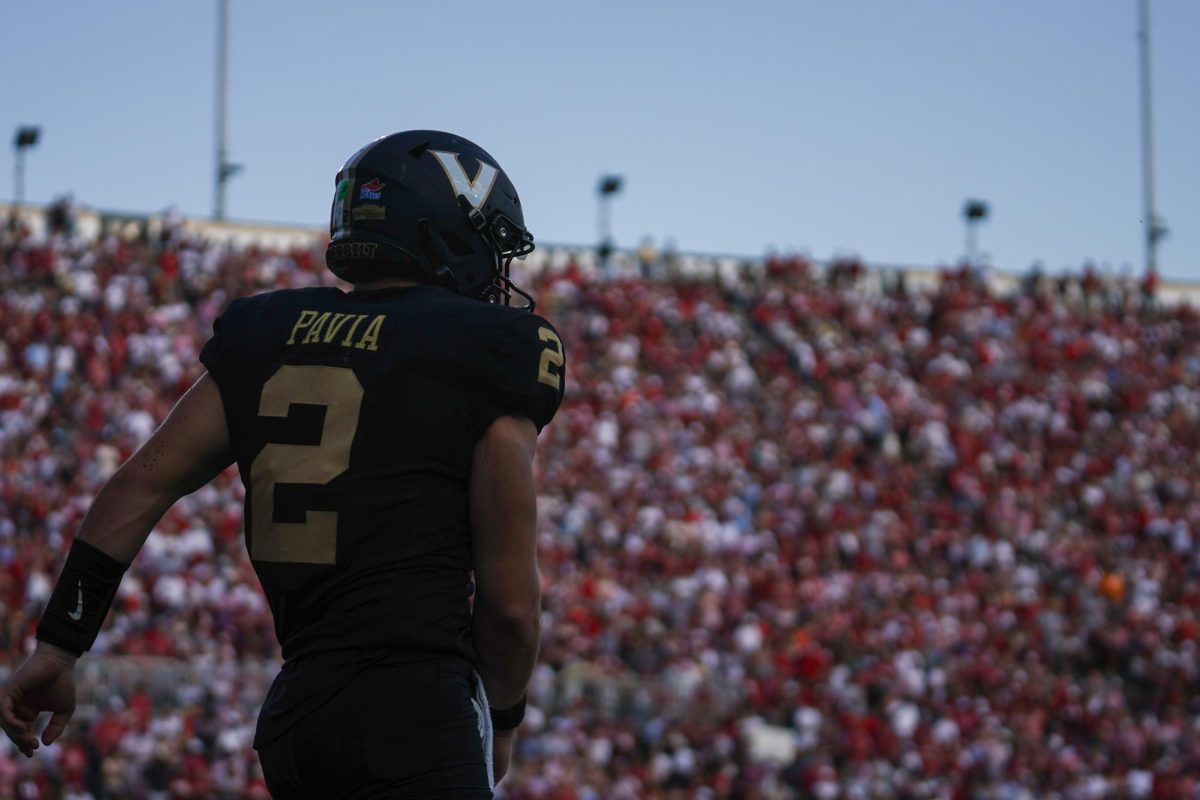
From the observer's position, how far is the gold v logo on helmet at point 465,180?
2809mm

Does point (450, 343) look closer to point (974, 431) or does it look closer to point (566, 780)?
point (566, 780)

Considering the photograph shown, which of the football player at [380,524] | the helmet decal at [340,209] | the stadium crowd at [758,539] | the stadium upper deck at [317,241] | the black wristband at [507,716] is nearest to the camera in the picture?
the football player at [380,524]

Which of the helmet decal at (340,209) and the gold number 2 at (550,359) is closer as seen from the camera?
the gold number 2 at (550,359)

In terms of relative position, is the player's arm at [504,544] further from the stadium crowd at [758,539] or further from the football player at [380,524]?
the stadium crowd at [758,539]

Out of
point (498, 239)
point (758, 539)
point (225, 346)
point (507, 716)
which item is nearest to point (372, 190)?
point (498, 239)

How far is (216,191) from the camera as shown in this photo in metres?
26.5

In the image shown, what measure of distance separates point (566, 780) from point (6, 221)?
11.3m

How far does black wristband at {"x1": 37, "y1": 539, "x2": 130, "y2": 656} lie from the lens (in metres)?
2.76

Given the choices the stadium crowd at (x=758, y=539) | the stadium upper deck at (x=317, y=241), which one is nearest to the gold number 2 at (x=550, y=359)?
the stadium crowd at (x=758, y=539)

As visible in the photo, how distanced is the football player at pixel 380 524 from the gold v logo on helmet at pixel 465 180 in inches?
6.9

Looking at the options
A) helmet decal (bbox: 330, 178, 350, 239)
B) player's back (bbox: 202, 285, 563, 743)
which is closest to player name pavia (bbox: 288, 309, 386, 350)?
player's back (bbox: 202, 285, 563, 743)

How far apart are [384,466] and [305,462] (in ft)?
0.41

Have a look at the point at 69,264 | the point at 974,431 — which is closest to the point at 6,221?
the point at 69,264

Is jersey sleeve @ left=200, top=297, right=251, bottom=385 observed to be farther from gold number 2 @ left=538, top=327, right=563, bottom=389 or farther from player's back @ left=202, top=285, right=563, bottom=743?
gold number 2 @ left=538, top=327, right=563, bottom=389
